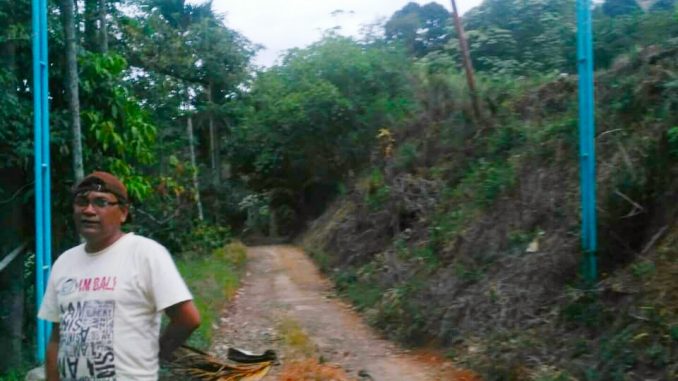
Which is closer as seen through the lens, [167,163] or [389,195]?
[167,163]

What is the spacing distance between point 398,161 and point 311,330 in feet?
22.7

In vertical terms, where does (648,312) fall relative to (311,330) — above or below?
above

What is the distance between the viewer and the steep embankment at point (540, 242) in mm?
7148

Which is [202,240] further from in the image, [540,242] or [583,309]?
[583,309]

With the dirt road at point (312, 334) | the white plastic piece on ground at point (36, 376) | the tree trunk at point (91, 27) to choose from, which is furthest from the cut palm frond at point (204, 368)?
the tree trunk at point (91, 27)

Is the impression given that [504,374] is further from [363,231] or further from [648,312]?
[363,231]

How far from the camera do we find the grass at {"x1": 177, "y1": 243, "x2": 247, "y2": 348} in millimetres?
10812

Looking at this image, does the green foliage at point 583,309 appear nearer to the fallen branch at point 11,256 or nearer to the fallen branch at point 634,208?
the fallen branch at point 634,208

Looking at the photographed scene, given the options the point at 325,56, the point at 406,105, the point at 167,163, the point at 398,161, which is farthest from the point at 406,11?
the point at 167,163

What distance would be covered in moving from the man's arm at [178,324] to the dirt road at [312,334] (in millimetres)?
5088

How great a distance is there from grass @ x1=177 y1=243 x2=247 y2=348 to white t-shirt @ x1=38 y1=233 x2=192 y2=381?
246 inches

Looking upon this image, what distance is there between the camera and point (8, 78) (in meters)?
7.36

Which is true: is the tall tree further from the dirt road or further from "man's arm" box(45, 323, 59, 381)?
"man's arm" box(45, 323, 59, 381)

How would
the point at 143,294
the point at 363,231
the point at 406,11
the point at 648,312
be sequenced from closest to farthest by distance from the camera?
1. the point at 143,294
2. the point at 648,312
3. the point at 363,231
4. the point at 406,11
